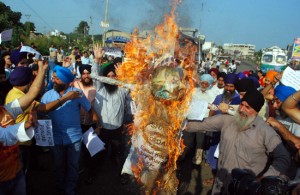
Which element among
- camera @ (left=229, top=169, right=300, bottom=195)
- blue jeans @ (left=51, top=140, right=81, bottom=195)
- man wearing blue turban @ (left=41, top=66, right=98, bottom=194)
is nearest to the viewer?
camera @ (left=229, top=169, right=300, bottom=195)

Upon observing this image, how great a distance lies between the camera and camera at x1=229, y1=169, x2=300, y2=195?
6.77 ft

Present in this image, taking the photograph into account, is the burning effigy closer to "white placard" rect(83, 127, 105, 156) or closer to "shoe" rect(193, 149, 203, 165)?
"white placard" rect(83, 127, 105, 156)

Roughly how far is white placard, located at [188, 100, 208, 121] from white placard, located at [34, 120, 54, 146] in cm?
215

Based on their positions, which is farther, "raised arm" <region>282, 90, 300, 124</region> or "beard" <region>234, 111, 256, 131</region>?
"beard" <region>234, 111, 256, 131</region>

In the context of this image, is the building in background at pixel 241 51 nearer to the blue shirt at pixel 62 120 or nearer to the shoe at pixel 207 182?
→ the shoe at pixel 207 182

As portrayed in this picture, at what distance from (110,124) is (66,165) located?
120 cm

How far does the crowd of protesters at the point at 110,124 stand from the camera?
3016mm

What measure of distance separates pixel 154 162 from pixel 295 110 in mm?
1865

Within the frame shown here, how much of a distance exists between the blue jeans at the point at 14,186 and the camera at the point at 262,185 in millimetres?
2541

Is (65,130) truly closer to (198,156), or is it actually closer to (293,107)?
(293,107)

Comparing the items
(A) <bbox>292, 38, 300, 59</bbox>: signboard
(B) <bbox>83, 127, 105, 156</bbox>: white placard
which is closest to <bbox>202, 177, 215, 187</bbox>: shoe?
(B) <bbox>83, 127, 105, 156</bbox>: white placard

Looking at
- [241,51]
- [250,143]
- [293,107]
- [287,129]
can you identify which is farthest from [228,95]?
[241,51]

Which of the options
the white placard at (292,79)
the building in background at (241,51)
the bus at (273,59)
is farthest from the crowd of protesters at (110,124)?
the building in background at (241,51)

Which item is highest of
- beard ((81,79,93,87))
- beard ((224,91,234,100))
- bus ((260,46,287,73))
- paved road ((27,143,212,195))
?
bus ((260,46,287,73))
